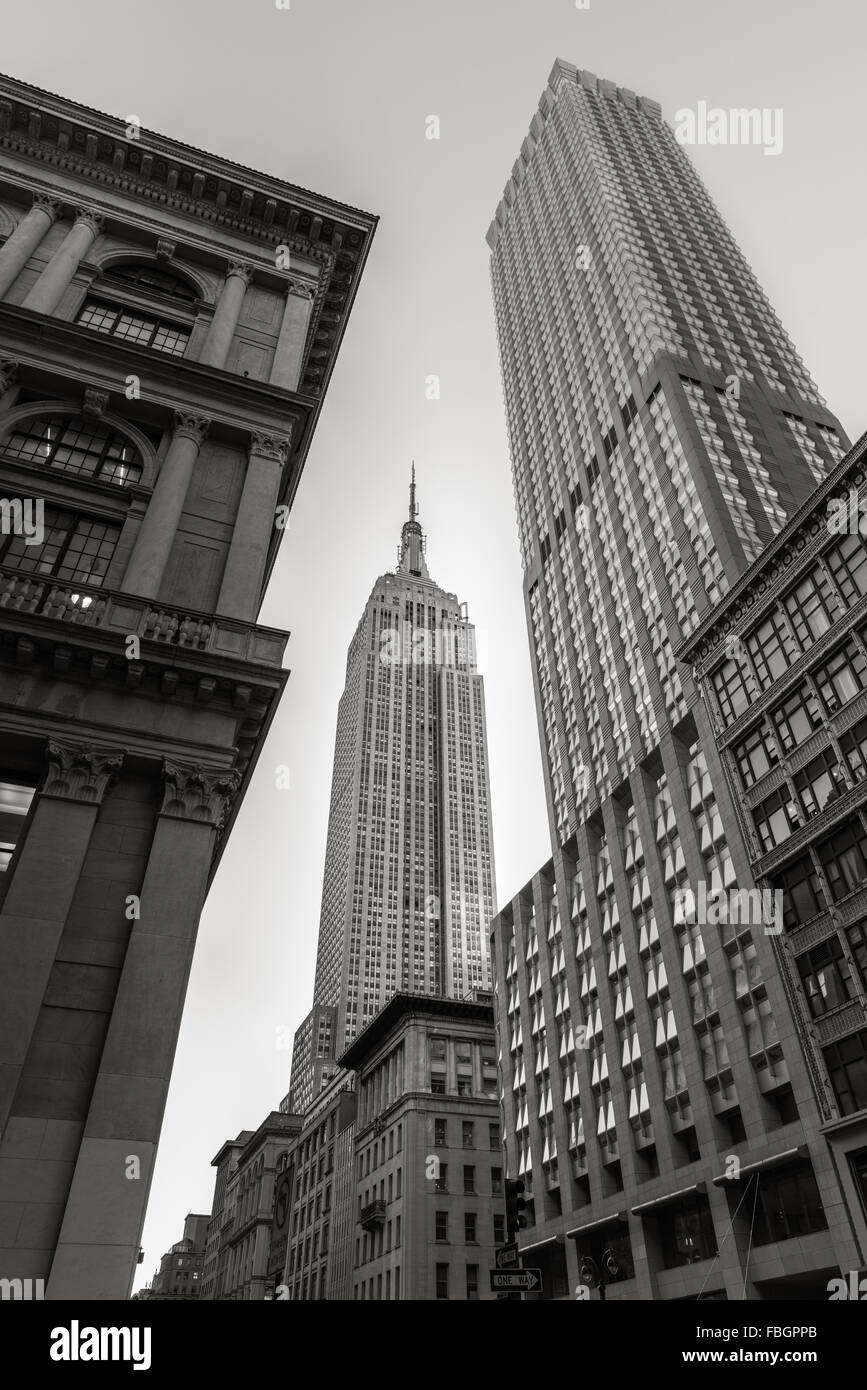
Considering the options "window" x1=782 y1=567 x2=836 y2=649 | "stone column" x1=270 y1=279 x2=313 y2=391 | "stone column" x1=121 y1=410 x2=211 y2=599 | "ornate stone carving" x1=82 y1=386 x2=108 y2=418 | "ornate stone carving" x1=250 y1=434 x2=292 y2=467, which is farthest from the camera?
"window" x1=782 y1=567 x2=836 y2=649

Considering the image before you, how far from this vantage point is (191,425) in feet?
83.3

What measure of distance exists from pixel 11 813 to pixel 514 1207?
15021 mm

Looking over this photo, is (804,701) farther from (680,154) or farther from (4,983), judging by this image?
(680,154)

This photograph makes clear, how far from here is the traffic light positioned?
20.5 m

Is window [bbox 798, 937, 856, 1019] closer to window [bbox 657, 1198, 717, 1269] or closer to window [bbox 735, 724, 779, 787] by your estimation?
window [bbox 735, 724, 779, 787]

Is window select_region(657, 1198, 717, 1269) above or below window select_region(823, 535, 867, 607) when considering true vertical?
below

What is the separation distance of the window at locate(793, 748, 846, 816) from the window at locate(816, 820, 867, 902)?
1.75m

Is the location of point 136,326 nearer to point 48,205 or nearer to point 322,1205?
point 48,205

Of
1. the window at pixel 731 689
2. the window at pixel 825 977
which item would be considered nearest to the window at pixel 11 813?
the window at pixel 825 977

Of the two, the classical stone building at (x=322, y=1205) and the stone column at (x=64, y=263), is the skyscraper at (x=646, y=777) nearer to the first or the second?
the classical stone building at (x=322, y=1205)

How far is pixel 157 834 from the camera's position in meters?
18.1

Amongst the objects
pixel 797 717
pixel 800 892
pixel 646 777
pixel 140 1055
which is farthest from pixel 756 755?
pixel 140 1055

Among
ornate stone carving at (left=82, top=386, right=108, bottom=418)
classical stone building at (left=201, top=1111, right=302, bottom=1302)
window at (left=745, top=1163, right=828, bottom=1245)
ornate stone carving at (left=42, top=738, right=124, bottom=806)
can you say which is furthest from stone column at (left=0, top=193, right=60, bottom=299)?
classical stone building at (left=201, top=1111, right=302, bottom=1302)
